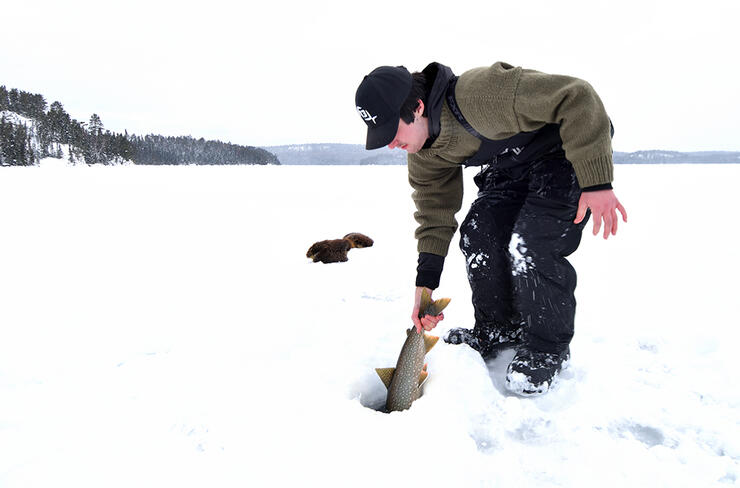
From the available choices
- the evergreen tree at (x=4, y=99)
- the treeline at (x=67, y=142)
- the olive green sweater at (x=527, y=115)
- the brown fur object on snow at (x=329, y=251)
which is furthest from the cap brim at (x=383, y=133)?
the evergreen tree at (x=4, y=99)

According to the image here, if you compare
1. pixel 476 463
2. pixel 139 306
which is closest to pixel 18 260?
pixel 139 306

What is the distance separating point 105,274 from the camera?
4316 millimetres

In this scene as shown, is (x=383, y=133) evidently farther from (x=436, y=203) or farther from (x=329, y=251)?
(x=329, y=251)

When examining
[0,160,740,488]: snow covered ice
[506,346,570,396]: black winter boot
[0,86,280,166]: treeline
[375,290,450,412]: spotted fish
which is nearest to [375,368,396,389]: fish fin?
[375,290,450,412]: spotted fish

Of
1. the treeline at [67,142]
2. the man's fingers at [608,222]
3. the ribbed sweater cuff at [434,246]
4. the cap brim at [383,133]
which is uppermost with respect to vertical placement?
the treeline at [67,142]

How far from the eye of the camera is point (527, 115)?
1915mm

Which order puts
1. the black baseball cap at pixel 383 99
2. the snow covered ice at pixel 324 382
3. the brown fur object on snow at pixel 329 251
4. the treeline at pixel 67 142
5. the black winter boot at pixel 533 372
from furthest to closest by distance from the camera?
the treeline at pixel 67 142, the brown fur object on snow at pixel 329 251, the black winter boot at pixel 533 372, the black baseball cap at pixel 383 99, the snow covered ice at pixel 324 382

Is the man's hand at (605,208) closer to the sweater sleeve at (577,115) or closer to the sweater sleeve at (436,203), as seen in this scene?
the sweater sleeve at (577,115)

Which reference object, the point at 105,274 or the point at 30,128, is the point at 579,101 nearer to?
the point at 105,274

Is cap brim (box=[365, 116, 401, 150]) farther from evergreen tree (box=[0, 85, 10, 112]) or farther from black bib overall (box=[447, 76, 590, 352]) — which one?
evergreen tree (box=[0, 85, 10, 112])

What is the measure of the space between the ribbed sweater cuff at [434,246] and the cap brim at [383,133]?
2.76ft

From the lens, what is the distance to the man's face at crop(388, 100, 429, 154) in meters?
2.03

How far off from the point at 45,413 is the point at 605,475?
2538 mm

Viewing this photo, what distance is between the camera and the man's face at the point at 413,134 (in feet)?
6.66
